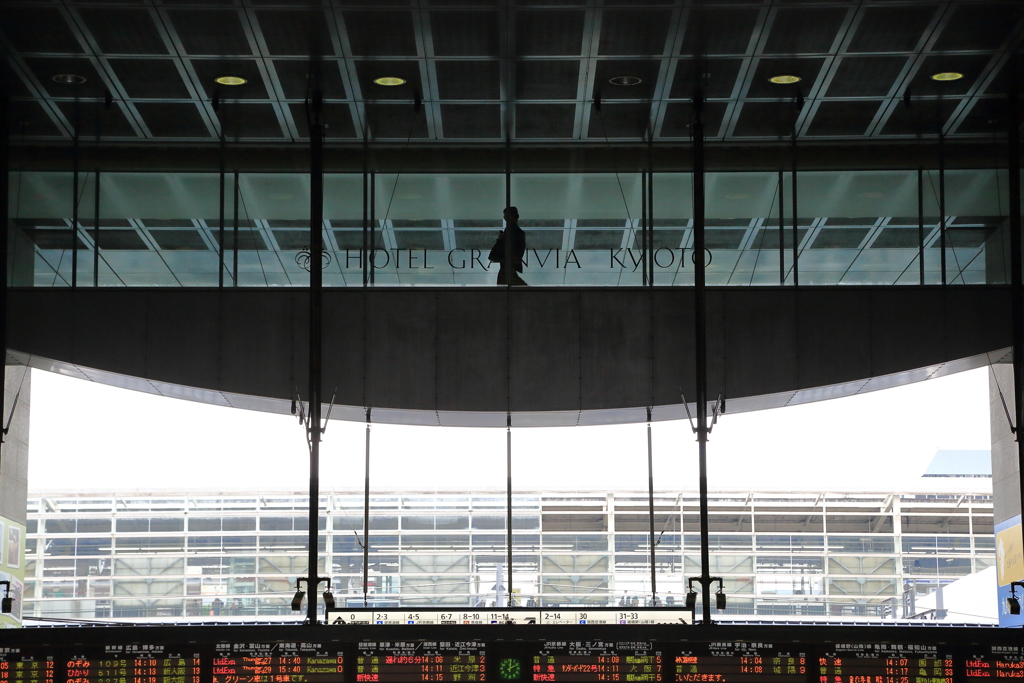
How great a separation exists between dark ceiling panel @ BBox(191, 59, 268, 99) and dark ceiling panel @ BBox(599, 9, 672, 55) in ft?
10.5

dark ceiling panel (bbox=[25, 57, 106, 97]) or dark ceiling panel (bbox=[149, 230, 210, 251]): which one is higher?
dark ceiling panel (bbox=[25, 57, 106, 97])

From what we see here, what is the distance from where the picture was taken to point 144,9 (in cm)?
837

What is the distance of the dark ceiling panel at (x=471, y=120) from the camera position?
10570 mm

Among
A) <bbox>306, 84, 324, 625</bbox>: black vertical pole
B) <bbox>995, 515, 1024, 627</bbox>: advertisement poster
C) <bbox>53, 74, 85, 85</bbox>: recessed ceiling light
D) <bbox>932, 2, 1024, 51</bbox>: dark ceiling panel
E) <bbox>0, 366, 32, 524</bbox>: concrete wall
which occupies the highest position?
<bbox>53, 74, 85, 85</bbox>: recessed ceiling light

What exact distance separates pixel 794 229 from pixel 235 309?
5982 millimetres

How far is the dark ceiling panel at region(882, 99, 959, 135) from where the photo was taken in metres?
10.4

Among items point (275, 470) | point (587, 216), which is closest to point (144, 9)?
point (587, 216)

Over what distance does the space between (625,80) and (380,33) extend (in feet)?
7.97

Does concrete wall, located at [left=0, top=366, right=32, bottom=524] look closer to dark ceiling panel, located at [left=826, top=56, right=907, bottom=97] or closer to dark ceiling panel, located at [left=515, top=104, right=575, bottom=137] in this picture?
dark ceiling panel, located at [left=515, top=104, right=575, bottom=137]

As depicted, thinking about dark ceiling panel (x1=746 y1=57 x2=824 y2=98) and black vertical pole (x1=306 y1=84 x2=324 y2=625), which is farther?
black vertical pole (x1=306 y1=84 x2=324 y2=625)

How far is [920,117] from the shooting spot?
10734 mm

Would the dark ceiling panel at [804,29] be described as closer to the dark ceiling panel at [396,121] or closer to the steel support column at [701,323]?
the steel support column at [701,323]

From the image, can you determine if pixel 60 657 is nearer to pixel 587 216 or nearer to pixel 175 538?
pixel 587 216

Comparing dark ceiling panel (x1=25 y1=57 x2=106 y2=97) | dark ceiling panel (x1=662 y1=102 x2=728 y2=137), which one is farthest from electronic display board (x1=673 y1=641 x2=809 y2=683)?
dark ceiling panel (x1=25 y1=57 x2=106 y2=97)
